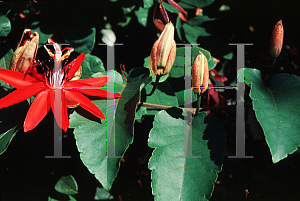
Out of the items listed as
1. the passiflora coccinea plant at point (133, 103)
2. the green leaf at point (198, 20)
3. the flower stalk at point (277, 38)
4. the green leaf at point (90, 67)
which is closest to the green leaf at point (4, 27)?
the passiflora coccinea plant at point (133, 103)

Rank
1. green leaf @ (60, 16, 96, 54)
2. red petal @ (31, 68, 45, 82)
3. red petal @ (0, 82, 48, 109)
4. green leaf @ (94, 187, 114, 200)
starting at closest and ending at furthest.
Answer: red petal @ (0, 82, 48, 109) < red petal @ (31, 68, 45, 82) < green leaf @ (60, 16, 96, 54) < green leaf @ (94, 187, 114, 200)

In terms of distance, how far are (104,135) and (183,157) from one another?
25cm

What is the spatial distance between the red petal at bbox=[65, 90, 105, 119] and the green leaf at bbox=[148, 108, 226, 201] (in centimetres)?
19

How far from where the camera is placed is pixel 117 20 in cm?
127

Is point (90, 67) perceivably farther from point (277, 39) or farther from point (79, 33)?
point (277, 39)

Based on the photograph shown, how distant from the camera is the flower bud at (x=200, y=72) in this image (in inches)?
28.2

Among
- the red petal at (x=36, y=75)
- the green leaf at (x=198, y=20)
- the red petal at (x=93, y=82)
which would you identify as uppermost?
the green leaf at (x=198, y=20)

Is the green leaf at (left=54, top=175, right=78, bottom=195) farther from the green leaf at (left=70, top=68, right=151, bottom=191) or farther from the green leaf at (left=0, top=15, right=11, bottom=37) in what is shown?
the green leaf at (left=0, top=15, right=11, bottom=37)

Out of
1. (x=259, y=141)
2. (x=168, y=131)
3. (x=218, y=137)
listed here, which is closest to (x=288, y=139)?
(x=218, y=137)

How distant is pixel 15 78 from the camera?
0.69m

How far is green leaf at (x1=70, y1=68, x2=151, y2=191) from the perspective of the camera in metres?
0.67

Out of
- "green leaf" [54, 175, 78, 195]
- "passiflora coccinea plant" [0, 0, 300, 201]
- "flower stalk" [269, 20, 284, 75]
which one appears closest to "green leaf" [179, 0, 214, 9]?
"passiflora coccinea plant" [0, 0, 300, 201]

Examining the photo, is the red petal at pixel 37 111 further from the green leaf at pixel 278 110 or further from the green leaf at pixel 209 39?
the green leaf at pixel 209 39

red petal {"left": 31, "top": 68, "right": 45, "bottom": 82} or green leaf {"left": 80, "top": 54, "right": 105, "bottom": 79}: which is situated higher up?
green leaf {"left": 80, "top": 54, "right": 105, "bottom": 79}
